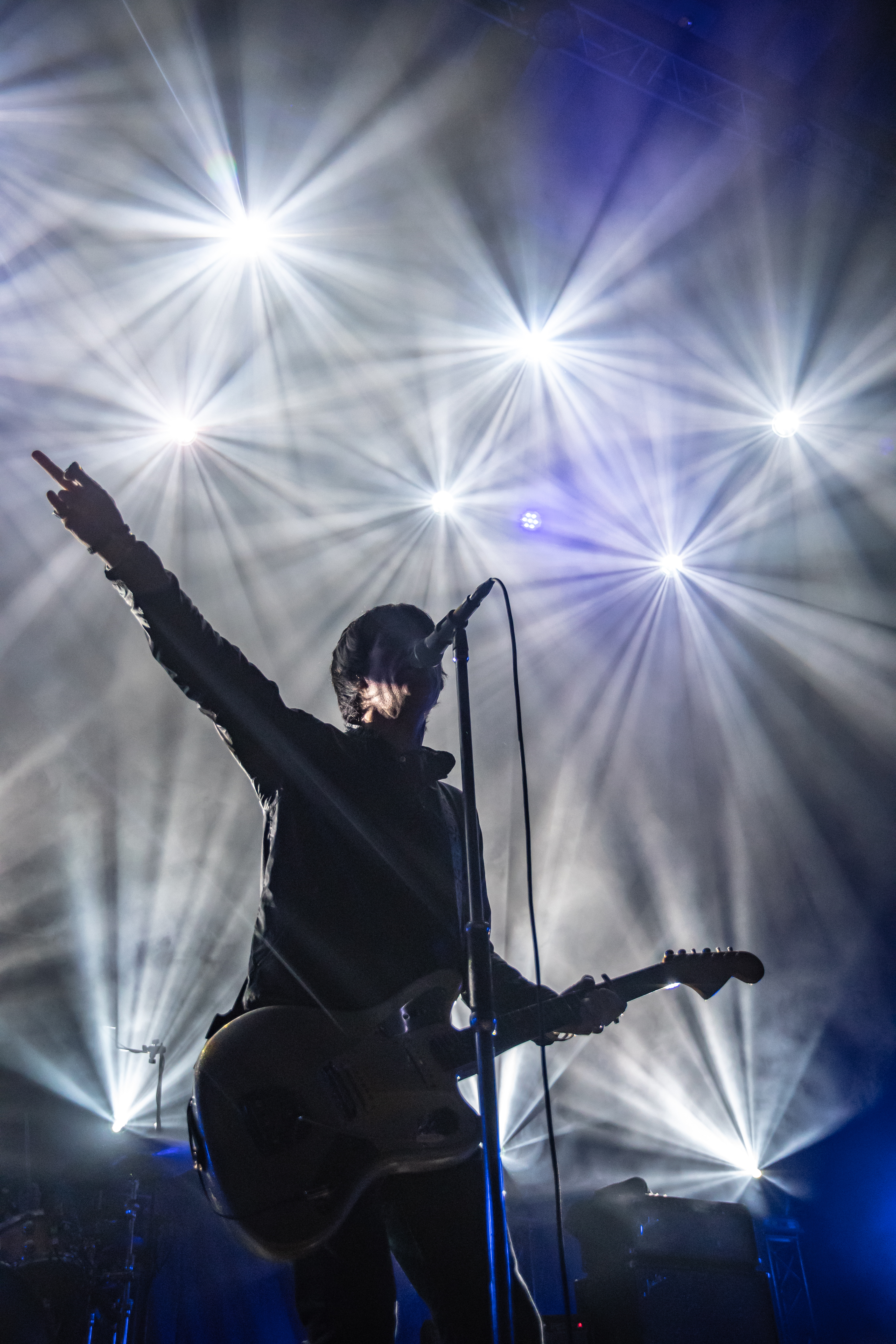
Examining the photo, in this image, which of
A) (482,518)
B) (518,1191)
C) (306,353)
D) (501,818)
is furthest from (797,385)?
(518,1191)

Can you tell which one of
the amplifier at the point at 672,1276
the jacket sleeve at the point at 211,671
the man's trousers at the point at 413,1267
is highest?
the jacket sleeve at the point at 211,671

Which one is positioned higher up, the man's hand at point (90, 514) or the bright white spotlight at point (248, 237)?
the bright white spotlight at point (248, 237)

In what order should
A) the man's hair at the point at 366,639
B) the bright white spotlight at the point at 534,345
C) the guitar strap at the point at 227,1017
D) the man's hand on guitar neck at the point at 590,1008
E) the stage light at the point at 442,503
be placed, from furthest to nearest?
the stage light at the point at 442,503 < the bright white spotlight at the point at 534,345 < the man's hair at the point at 366,639 < the man's hand on guitar neck at the point at 590,1008 < the guitar strap at the point at 227,1017

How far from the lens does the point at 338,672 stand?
2566 mm

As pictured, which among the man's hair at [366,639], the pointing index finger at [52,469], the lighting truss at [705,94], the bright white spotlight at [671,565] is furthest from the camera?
the bright white spotlight at [671,565]

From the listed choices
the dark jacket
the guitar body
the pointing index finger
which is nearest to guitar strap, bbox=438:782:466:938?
the dark jacket

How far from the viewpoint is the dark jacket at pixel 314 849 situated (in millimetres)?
1847

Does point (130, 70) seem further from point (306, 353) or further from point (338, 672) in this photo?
point (338, 672)

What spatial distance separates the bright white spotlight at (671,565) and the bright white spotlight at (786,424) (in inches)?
43.6

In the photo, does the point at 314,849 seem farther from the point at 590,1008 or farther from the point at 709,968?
the point at 709,968

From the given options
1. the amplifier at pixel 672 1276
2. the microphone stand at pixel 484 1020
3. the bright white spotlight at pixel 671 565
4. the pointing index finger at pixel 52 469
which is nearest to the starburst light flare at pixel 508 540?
the bright white spotlight at pixel 671 565

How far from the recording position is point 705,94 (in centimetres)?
457

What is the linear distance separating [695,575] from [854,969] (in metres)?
3.19

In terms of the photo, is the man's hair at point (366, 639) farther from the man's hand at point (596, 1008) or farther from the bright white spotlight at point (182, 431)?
the bright white spotlight at point (182, 431)
